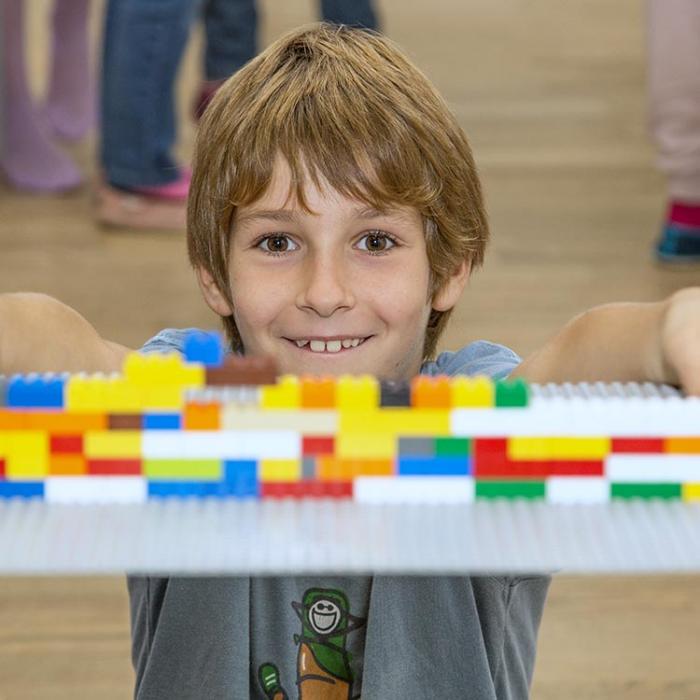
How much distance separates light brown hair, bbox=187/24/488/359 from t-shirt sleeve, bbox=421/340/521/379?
0.06 meters

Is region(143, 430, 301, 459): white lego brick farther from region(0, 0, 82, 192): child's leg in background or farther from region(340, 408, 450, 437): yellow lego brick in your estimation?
region(0, 0, 82, 192): child's leg in background

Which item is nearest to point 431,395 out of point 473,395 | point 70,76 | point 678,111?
point 473,395

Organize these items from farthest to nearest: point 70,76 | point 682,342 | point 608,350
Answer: point 70,76, point 608,350, point 682,342

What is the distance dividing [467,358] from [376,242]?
4.6 inches

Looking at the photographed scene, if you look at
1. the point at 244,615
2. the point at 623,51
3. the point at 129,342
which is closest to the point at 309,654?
the point at 244,615

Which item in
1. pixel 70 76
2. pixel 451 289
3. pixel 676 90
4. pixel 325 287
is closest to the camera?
pixel 325 287

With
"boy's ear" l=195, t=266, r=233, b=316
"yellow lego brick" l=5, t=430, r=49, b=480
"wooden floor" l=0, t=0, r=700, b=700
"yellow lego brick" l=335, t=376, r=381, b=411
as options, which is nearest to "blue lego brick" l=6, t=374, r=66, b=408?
"yellow lego brick" l=5, t=430, r=49, b=480

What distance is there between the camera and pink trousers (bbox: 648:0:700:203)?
2475mm

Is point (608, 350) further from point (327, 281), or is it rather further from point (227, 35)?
point (227, 35)

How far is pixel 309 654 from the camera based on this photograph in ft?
3.25

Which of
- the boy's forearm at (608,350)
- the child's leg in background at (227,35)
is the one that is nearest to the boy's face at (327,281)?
the boy's forearm at (608,350)

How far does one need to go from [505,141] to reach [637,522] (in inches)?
102

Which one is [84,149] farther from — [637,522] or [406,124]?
[637,522]

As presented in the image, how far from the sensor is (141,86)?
8.57 ft
